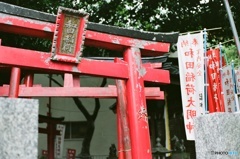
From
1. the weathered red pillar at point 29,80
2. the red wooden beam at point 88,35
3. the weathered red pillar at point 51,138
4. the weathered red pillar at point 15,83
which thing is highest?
the red wooden beam at point 88,35

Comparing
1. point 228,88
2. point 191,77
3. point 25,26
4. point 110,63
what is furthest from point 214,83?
point 25,26

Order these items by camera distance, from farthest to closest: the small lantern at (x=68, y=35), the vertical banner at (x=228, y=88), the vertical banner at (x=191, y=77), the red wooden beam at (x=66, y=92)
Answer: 1. the vertical banner at (x=228, y=88)
2. the vertical banner at (x=191, y=77)
3. the red wooden beam at (x=66, y=92)
4. the small lantern at (x=68, y=35)

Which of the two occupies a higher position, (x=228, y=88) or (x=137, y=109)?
(x=228, y=88)

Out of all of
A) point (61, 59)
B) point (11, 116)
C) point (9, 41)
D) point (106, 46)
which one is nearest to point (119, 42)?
point (106, 46)

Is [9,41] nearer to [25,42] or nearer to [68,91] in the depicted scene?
[25,42]

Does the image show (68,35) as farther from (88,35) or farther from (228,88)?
(228,88)

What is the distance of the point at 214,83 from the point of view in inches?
342

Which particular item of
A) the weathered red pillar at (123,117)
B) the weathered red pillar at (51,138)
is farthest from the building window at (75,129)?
the weathered red pillar at (123,117)

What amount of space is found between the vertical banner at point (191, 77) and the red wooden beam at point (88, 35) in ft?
9.41

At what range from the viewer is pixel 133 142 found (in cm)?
490

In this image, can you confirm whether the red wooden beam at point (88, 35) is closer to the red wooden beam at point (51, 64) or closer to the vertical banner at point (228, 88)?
the red wooden beam at point (51, 64)

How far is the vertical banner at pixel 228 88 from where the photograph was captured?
29.0ft

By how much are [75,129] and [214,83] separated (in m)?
7.09

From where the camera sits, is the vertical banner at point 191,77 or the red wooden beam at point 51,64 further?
the vertical banner at point 191,77
